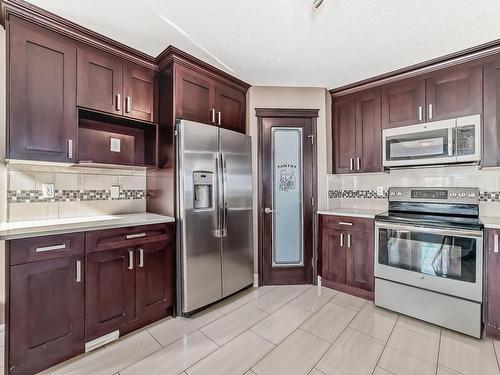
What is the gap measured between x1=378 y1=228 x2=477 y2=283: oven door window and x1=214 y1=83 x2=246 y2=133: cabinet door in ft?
6.35

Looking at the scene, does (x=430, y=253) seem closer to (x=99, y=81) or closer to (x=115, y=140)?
(x=115, y=140)

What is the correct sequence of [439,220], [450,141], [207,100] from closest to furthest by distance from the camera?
1. [439,220]
2. [450,141]
3. [207,100]

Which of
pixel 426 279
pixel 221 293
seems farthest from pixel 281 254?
pixel 426 279

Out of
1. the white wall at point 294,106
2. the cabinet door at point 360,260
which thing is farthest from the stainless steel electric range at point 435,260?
the white wall at point 294,106

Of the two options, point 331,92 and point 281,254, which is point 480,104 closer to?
point 331,92

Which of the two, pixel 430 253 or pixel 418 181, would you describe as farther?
pixel 418 181

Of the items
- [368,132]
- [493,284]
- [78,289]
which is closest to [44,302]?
[78,289]

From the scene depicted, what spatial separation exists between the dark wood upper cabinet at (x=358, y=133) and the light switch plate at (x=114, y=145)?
2551 millimetres

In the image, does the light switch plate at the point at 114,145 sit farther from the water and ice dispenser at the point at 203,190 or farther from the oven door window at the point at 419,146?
the oven door window at the point at 419,146

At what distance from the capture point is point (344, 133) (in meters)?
3.15

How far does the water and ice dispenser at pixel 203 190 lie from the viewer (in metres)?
2.37

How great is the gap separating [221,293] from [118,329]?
95 cm

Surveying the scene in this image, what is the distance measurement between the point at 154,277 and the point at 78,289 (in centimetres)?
57

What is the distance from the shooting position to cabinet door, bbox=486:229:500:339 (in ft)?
6.33
